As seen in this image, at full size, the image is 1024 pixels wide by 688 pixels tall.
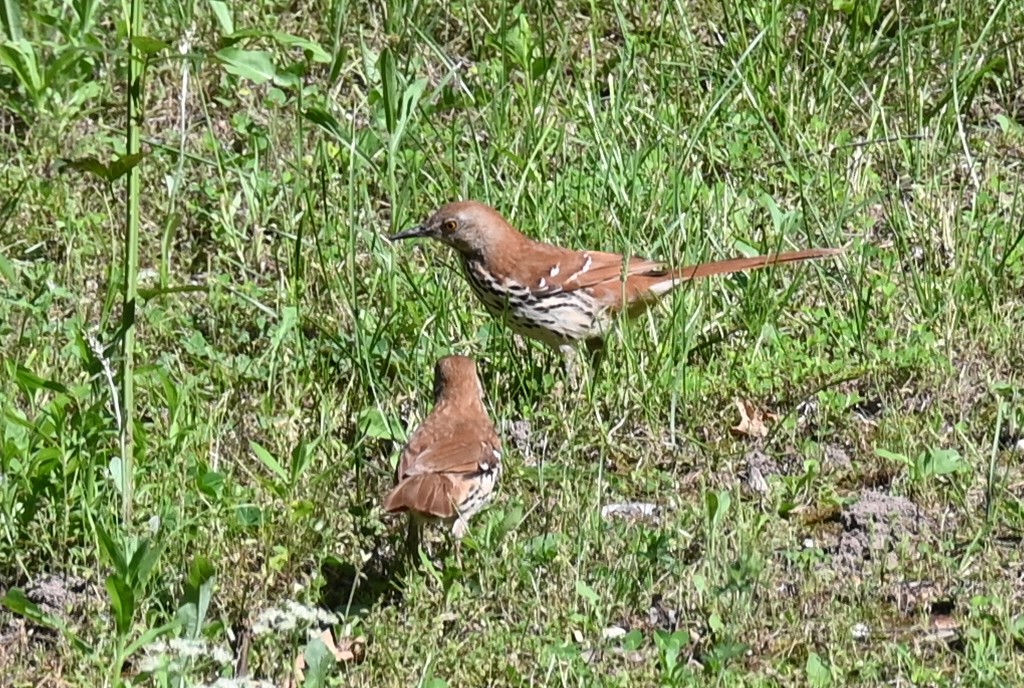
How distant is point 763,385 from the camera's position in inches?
232

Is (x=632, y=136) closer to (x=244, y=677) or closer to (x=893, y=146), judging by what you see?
(x=893, y=146)

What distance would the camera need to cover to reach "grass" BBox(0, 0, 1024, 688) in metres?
4.64

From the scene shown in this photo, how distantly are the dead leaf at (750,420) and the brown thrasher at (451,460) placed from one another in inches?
33.5

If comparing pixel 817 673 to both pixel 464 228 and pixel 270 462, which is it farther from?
pixel 464 228

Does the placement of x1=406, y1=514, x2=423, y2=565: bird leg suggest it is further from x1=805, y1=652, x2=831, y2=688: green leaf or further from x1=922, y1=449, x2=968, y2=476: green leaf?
x1=922, y1=449, x2=968, y2=476: green leaf

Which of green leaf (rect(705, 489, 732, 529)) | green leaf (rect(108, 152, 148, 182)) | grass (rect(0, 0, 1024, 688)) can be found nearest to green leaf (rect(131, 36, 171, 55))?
grass (rect(0, 0, 1024, 688))

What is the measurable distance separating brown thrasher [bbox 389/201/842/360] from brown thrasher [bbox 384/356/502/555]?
829 millimetres

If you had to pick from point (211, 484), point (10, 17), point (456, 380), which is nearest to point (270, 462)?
point (211, 484)

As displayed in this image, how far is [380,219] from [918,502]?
2.65 meters

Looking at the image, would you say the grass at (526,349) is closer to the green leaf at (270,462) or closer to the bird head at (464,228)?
the green leaf at (270,462)

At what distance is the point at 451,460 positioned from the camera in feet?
15.8

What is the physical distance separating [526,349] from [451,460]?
1.62 metres

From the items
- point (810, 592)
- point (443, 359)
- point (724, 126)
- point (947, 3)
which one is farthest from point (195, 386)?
point (947, 3)

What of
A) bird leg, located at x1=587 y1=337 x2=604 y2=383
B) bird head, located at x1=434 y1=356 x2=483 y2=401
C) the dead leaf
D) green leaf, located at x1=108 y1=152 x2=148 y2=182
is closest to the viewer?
green leaf, located at x1=108 y1=152 x2=148 y2=182
